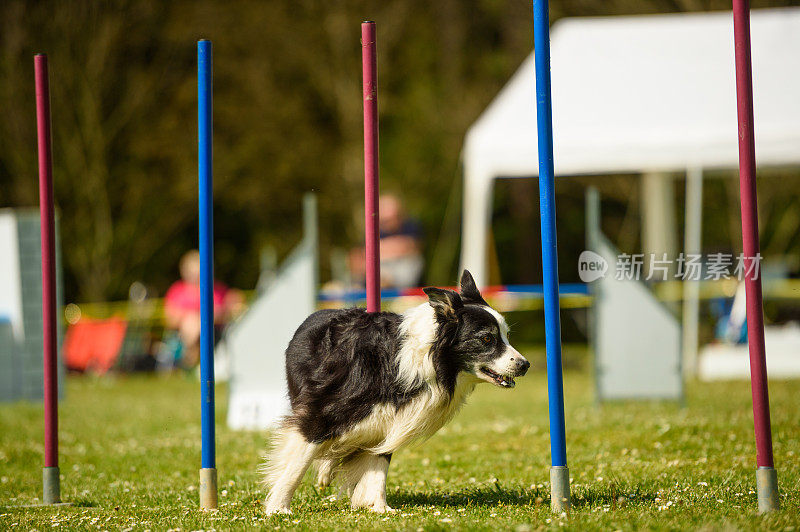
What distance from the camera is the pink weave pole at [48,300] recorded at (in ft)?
19.1

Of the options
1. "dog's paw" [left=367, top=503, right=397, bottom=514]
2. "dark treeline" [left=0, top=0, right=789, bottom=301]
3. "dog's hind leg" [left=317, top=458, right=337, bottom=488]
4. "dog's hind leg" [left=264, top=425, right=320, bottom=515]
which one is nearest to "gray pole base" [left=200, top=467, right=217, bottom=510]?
"dog's hind leg" [left=264, top=425, right=320, bottom=515]

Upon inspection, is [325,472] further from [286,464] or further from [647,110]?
[647,110]

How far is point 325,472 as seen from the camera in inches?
222

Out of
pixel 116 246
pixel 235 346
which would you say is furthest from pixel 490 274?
pixel 116 246

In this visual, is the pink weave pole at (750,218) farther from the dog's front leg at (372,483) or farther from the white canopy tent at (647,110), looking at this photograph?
the white canopy tent at (647,110)

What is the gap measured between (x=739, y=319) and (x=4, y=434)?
1035 centimetres

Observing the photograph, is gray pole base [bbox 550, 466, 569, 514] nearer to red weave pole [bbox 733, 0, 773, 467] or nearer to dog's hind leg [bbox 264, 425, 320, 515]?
red weave pole [bbox 733, 0, 773, 467]

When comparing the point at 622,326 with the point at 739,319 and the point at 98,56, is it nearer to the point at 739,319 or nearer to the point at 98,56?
the point at 739,319

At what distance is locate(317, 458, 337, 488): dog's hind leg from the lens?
557 cm

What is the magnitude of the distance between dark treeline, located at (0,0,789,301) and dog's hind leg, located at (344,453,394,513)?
49.4ft

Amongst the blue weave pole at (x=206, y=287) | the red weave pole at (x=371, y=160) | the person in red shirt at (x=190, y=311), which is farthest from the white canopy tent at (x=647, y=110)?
the blue weave pole at (x=206, y=287)

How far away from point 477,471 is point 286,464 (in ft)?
6.39

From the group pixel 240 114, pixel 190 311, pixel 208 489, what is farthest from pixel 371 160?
pixel 240 114

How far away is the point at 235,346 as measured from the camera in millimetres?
9430
